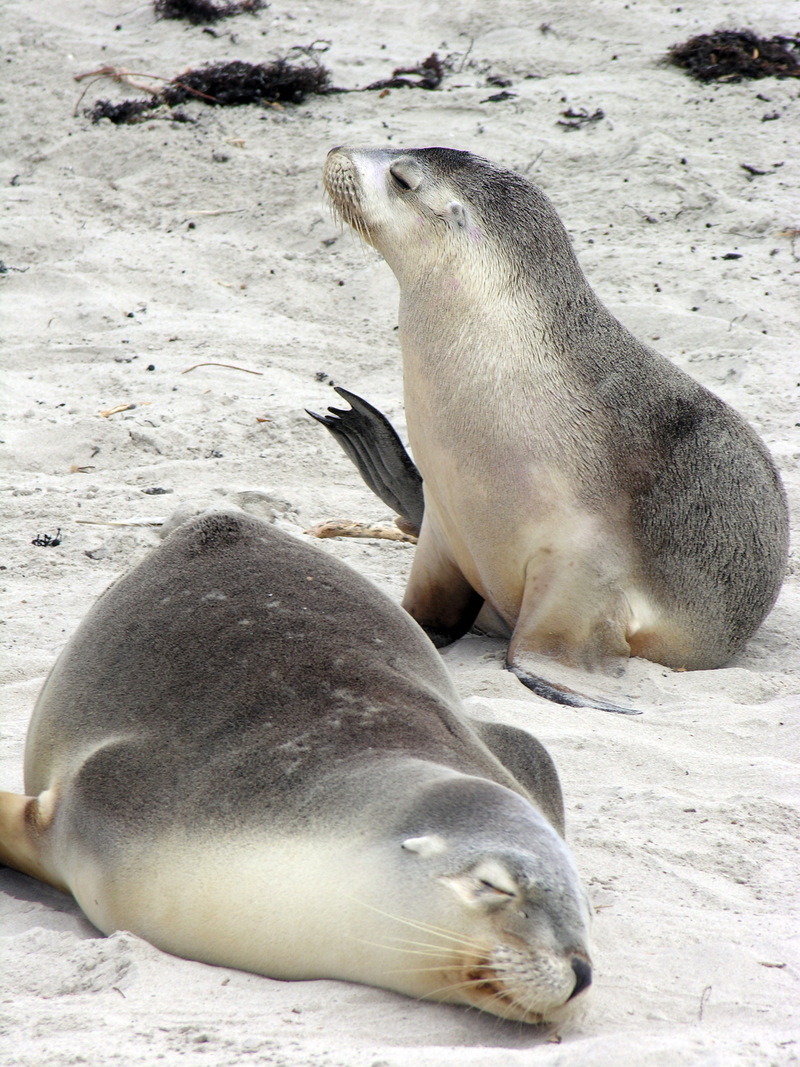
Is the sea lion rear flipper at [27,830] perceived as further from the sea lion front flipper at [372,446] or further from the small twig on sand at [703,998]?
the sea lion front flipper at [372,446]

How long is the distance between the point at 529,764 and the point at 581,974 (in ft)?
2.57

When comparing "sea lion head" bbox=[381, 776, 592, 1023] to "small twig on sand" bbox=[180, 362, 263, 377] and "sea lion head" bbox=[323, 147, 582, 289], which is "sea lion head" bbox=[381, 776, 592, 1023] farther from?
"small twig on sand" bbox=[180, 362, 263, 377]

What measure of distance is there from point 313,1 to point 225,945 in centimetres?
1000

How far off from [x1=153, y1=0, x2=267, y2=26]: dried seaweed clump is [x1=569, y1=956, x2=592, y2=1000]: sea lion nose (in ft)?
31.6

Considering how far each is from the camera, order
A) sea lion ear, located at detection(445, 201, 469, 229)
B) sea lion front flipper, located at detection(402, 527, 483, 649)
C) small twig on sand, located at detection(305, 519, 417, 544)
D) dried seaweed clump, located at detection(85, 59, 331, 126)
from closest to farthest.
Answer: sea lion ear, located at detection(445, 201, 469, 229), sea lion front flipper, located at detection(402, 527, 483, 649), small twig on sand, located at detection(305, 519, 417, 544), dried seaweed clump, located at detection(85, 59, 331, 126)

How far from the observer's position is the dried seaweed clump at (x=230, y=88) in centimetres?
916

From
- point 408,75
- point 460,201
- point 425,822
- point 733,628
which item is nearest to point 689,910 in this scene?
point 425,822

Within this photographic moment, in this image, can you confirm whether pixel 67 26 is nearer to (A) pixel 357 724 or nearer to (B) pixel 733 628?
(B) pixel 733 628

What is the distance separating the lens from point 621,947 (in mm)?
2309

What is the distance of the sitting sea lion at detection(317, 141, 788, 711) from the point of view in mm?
4207

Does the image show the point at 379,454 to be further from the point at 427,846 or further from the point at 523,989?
the point at 523,989

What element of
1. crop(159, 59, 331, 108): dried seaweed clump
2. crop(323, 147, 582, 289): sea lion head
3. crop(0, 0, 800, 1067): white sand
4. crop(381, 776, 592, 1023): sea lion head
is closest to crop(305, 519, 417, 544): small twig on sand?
crop(0, 0, 800, 1067): white sand

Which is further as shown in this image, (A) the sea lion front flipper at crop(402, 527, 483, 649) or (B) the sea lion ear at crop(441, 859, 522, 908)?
(A) the sea lion front flipper at crop(402, 527, 483, 649)

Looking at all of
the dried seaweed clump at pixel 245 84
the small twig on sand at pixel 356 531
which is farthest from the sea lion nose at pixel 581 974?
the dried seaweed clump at pixel 245 84
